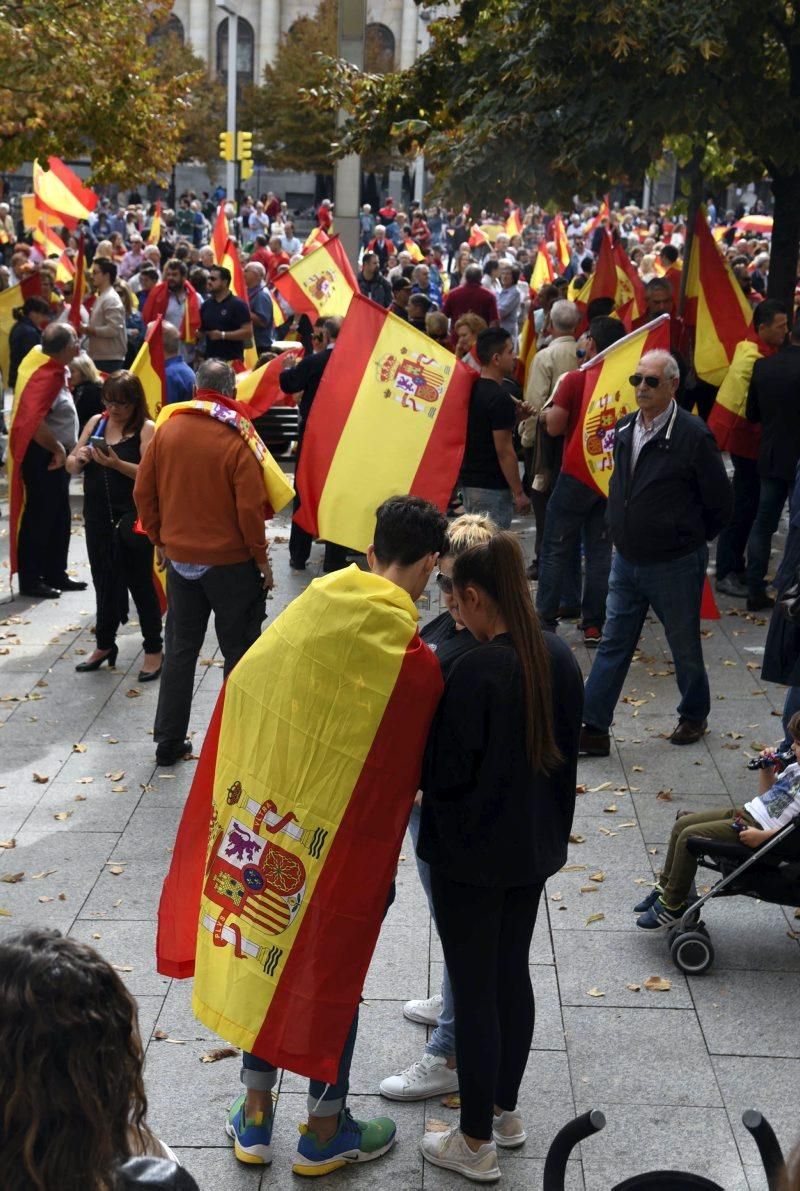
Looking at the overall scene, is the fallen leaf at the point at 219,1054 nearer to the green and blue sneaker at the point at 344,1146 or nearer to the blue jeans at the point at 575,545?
the green and blue sneaker at the point at 344,1146

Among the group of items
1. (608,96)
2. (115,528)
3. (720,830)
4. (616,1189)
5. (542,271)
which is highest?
(608,96)

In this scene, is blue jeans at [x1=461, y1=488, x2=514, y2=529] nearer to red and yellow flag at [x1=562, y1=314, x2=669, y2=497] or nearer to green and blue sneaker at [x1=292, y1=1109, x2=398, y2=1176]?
red and yellow flag at [x1=562, y1=314, x2=669, y2=497]

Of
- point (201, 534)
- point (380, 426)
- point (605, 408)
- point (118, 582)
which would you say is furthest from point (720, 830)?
point (118, 582)

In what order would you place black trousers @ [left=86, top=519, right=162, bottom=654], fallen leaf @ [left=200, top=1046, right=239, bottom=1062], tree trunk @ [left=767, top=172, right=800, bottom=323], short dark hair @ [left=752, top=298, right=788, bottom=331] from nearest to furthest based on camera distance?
fallen leaf @ [left=200, top=1046, right=239, bottom=1062] < black trousers @ [left=86, top=519, right=162, bottom=654] < short dark hair @ [left=752, top=298, right=788, bottom=331] < tree trunk @ [left=767, top=172, right=800, bottom=323]

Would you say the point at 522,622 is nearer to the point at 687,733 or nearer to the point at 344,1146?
the point at 344,1146

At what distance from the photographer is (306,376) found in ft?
35.3

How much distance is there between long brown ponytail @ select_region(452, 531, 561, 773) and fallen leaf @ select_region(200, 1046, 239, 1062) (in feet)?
5.45

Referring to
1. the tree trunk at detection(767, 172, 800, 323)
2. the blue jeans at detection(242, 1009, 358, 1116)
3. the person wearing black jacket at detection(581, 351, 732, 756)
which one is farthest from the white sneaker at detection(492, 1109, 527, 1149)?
the tree trunk at detection(767, 172, 800, 323)

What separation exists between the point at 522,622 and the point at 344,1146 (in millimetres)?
1645

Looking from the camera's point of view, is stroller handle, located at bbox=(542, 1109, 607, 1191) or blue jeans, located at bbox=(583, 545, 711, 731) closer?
stroller handle, located at bbox=(542, 1109, 607, 1191)

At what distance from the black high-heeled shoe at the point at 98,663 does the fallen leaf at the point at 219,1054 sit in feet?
14.6

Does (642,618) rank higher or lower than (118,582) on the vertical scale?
higher

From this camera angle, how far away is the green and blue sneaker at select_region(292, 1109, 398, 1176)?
4355 mm

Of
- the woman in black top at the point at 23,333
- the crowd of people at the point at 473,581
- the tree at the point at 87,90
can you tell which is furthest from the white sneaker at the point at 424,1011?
the tree at the point at 87,90
